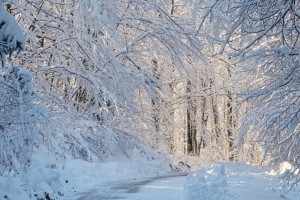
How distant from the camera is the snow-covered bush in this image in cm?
1086

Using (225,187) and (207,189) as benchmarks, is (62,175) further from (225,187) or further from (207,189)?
(225,187)

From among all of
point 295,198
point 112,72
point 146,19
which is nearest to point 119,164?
point 112,72

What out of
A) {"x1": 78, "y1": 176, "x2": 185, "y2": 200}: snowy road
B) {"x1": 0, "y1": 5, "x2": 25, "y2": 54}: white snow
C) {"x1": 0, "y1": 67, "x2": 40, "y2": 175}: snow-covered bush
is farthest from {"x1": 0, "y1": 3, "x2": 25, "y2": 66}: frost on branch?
{"x1": 78, "y1": 176, "x2": 185, "y2": 200}: snowy road

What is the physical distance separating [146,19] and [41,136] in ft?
24.2

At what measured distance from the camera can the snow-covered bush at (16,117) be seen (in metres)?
10.9

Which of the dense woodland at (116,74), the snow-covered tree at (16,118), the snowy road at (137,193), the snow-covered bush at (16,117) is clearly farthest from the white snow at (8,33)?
the snowy road at (137,193)

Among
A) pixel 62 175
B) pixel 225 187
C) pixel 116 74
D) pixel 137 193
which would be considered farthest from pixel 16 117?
pixel 116 74

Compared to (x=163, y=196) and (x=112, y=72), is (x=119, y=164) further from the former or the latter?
(x=163, y=196)

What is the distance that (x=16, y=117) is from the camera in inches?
433

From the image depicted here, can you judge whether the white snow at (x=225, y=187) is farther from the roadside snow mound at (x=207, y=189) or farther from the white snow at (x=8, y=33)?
the white snow at (x=8, y=33)

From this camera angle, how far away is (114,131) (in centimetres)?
2197

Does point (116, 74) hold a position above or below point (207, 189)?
above

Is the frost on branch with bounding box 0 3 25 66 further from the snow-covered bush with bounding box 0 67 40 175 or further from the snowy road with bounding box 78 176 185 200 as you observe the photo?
the snowy road with bounding box 78 176 185 200

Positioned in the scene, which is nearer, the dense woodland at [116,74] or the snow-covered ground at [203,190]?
the snow-covered ground at [203,190]
